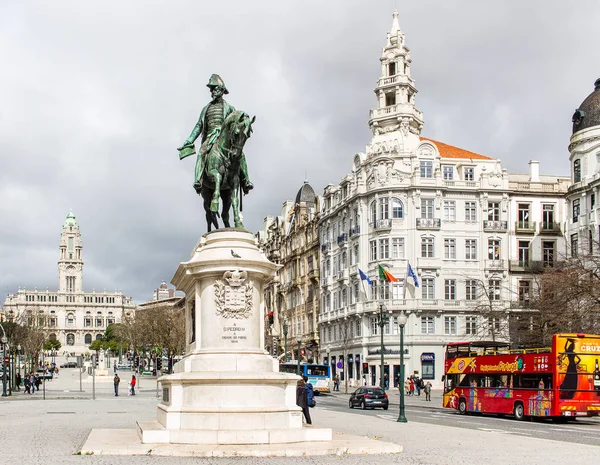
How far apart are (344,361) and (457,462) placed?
219 ft

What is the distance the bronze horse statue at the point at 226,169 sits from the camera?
22062 mm

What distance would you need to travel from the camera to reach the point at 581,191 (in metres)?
70.9

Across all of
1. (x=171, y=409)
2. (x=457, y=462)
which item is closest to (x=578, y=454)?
(x=457, y=462)

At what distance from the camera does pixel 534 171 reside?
8162cm

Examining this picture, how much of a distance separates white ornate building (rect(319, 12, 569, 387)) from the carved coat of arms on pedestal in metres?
55.7

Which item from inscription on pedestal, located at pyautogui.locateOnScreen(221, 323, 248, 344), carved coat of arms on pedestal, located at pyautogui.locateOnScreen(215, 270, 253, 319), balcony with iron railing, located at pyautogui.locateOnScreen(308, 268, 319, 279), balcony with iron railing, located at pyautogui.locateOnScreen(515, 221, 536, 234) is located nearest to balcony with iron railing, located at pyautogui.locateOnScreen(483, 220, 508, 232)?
balcony with iron railing, located at pyautogui.locateOnScreen(515, 221, 536, 234)

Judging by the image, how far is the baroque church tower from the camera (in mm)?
80562

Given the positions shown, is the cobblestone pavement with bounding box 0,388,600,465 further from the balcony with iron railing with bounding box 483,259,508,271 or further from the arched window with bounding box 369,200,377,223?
the balcony with iron railing with bounding box 483,259,508,271

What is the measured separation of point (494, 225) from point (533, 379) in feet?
136

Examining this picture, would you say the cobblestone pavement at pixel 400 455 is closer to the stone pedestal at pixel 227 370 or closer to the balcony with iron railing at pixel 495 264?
the stone pedestal at pixel 227 370

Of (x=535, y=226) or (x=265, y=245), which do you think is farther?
(x=265, y=245)

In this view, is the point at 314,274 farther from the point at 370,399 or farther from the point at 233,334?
the point at 233,334

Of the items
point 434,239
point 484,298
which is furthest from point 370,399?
point 434,239

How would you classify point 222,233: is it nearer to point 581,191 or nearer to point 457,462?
point 457,462
